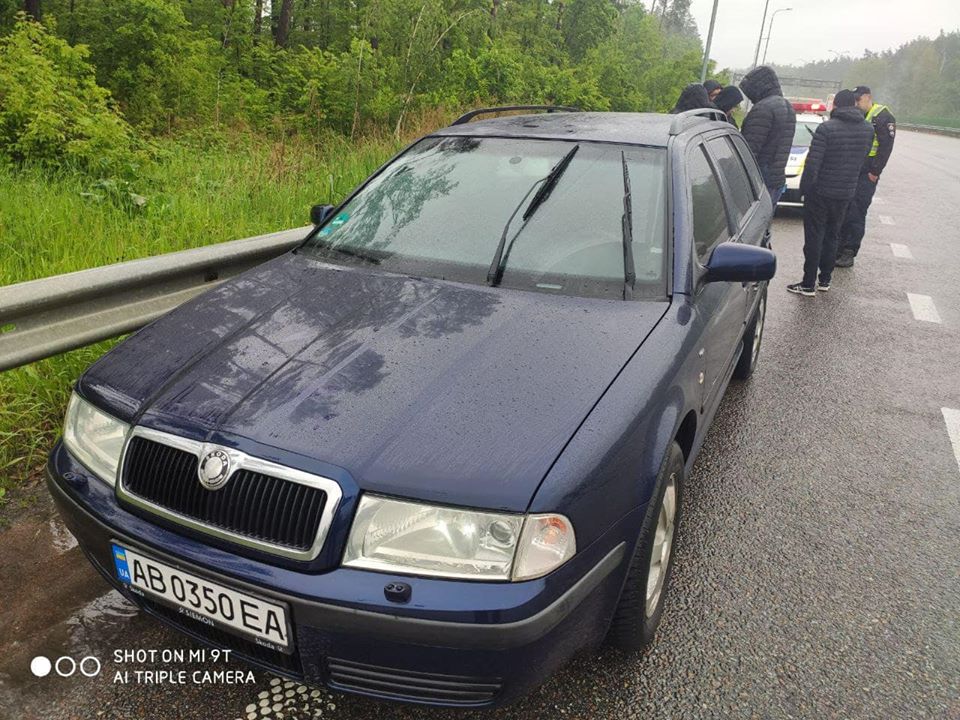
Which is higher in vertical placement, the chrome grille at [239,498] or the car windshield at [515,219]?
the car windshield at [515,219]

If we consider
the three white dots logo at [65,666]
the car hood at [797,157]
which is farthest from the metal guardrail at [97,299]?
the car hood at [797,157]

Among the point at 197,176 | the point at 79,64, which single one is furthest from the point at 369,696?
the point at 79,64

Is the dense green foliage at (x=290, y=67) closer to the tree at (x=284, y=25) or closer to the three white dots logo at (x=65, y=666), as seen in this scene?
the tree at (x=284, y=25)

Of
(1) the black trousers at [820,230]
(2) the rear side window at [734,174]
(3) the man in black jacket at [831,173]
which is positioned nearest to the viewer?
(2) the rear side window at [734,174]

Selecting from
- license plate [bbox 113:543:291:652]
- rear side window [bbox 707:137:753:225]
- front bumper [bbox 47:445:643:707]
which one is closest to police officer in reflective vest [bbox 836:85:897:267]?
rear side window [bbox 707:137:753:225]

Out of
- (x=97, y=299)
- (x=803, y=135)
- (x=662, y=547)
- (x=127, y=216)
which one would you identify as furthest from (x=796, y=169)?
(x=97, y=299)

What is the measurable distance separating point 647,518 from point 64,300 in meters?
2.40

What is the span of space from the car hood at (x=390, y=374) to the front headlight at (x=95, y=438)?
0.05 meters

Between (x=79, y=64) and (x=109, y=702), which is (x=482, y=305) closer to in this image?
Answer: (x=109, y=702)

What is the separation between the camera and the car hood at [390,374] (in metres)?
1.86

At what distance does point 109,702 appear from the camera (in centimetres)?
216

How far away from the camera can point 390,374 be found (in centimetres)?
216

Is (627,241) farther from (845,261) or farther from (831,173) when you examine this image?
(845,261)

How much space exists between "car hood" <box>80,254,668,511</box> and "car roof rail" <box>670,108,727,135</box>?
4.26 feet
